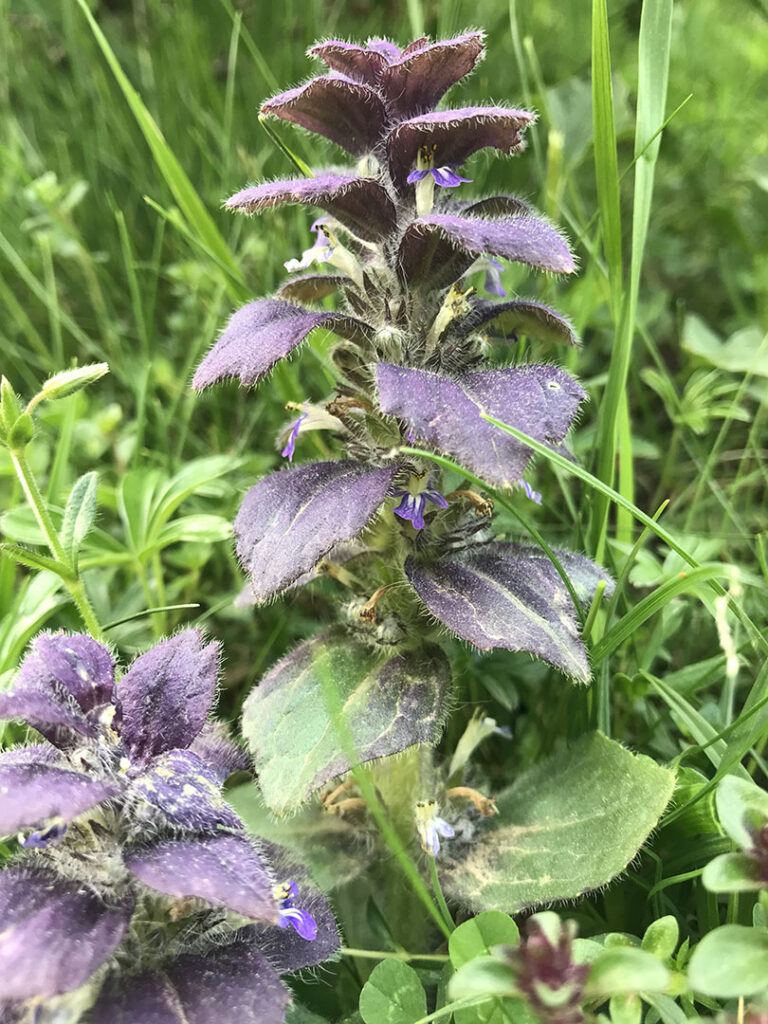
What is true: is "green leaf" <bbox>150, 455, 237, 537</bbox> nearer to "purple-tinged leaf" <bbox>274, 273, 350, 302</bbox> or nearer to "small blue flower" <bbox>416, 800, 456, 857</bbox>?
"purple-tinged leaf" <bbox>274, 273, 350, 302</bbox>

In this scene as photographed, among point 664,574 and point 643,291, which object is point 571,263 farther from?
point 643,291

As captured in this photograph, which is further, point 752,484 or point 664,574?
point 752,484

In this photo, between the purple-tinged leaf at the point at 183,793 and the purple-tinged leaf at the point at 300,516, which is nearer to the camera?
the purple-tinged leaf at the point at 183,793

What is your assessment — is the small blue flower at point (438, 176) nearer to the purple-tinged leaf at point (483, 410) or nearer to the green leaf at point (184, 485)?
the purple-tinged leaf at point (483, 410)

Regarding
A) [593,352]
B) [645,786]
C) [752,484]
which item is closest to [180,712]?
[645,786]

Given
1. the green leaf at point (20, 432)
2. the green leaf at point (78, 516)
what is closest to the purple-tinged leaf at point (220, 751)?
the green leaf at point (78, 516)

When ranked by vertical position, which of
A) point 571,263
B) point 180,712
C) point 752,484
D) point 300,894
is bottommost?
point 752,484
